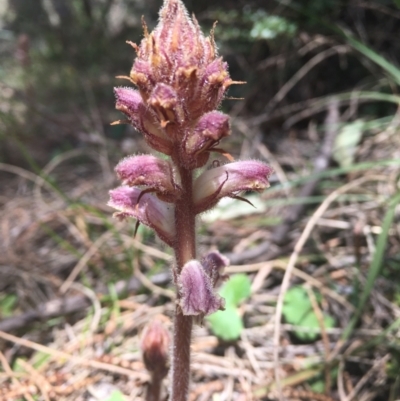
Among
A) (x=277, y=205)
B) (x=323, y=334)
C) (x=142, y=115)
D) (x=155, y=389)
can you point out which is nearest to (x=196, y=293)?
(x=142, y=115)

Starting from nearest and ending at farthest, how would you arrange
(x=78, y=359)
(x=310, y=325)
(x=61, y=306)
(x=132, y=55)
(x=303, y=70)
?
(x=78, y=359), (x=310, y=325), (x=61, y=306), (x=303, y=70), (x=132, y=55)

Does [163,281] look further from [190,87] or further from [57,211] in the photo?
[190,87]

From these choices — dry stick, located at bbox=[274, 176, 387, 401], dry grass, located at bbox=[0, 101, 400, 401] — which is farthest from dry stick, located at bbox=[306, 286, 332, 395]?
dry stick, located at bbox=[274, 176, 387, 401]

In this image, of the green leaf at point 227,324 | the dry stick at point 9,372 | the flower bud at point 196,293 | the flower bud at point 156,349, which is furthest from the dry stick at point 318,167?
the dry stick at point 9,372

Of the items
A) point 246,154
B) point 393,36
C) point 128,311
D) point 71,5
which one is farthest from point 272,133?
point 71,5

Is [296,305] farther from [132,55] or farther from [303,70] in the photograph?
[132,55]
